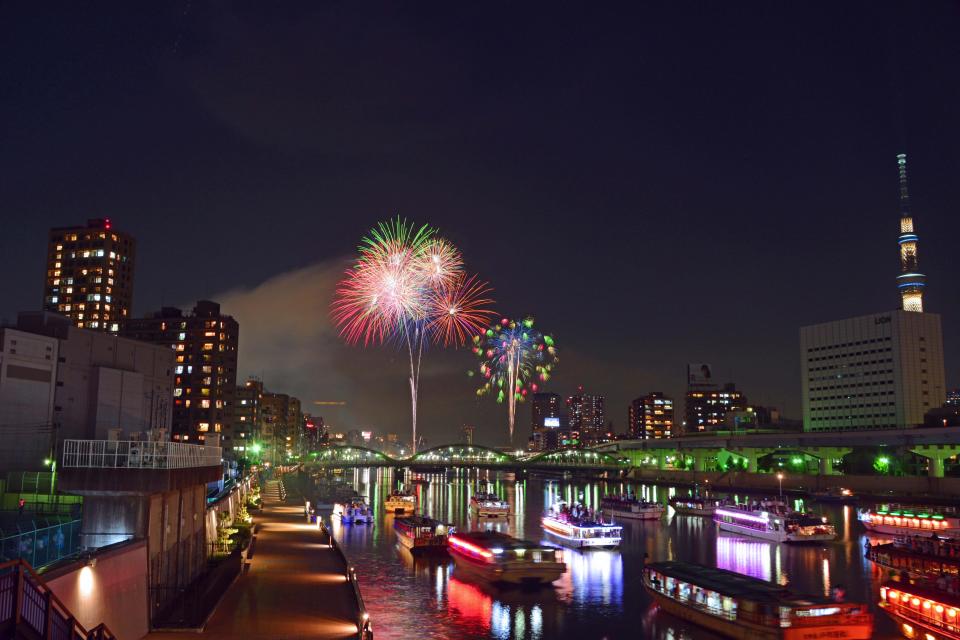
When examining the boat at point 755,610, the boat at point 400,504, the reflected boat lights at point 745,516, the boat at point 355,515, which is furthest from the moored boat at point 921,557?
the boat at point 400,504

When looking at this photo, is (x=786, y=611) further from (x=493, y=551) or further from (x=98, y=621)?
(x=98, y=621)

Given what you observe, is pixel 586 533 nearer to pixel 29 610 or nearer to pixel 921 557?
pixel 921 557

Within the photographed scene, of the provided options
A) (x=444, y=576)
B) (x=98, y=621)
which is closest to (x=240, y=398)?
(x=444, y=576)

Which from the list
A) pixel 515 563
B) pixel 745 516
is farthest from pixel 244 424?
pixel 515 563

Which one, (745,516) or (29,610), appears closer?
(29,610)

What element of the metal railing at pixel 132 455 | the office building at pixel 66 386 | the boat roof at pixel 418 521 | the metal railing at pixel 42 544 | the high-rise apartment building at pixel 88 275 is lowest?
the boat roof at pixel 418 521

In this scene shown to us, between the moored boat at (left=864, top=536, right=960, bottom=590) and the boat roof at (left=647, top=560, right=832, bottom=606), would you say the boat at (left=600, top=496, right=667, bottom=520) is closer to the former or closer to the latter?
the moored boat at (left=864, top=536, right=960, bottom=590)

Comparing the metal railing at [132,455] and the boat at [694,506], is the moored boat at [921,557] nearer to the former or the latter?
the metal railing at [132,455]
